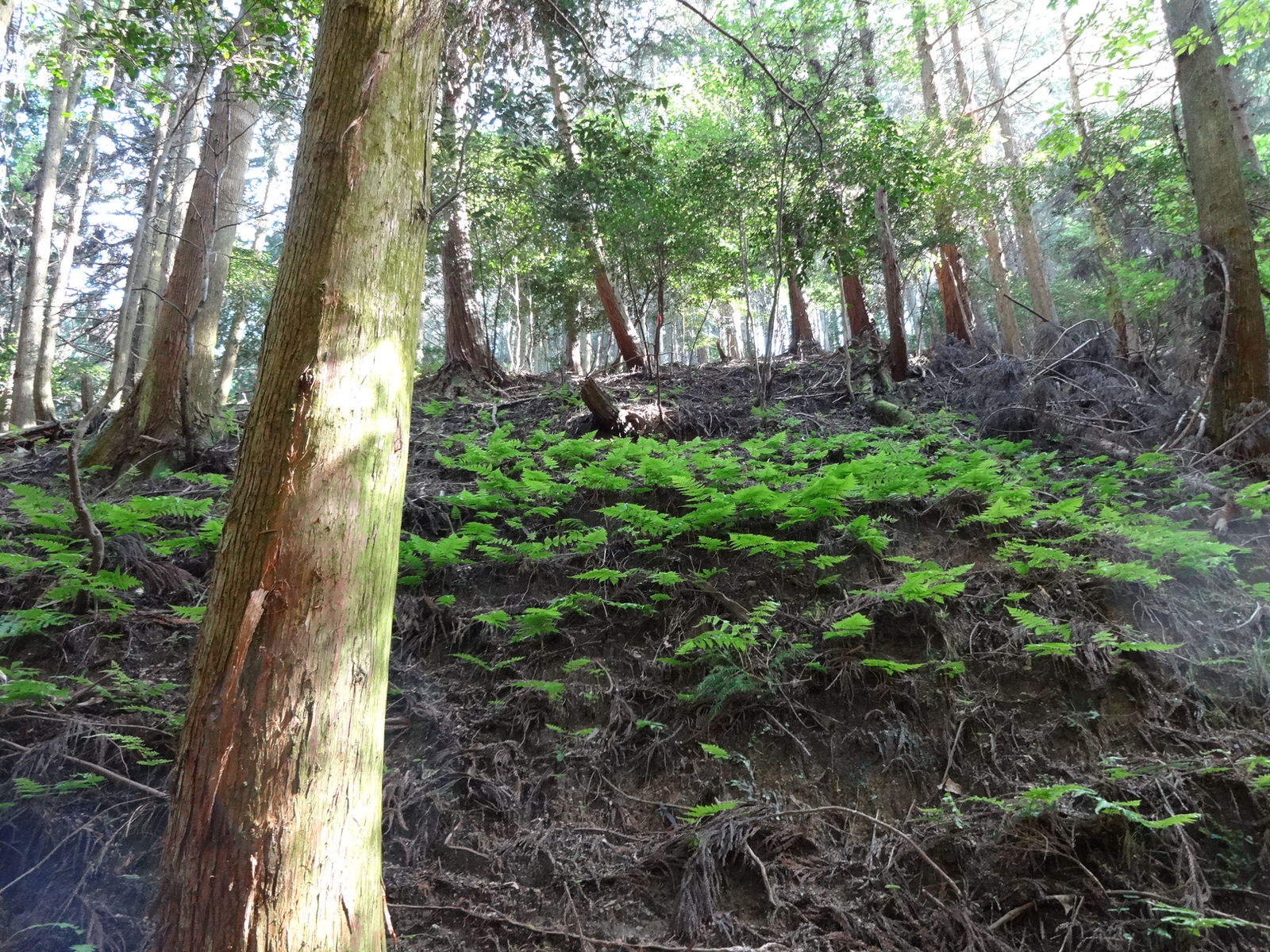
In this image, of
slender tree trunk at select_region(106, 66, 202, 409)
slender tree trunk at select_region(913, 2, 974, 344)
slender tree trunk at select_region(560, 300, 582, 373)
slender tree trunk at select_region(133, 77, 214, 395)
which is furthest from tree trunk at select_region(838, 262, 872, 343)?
slender tree trunk at select_region(133, 77, 214, 395)

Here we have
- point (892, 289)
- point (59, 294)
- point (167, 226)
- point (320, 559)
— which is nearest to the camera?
point (320, 559)

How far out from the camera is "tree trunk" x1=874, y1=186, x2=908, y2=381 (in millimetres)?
9133

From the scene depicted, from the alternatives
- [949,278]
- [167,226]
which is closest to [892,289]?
[949,278]

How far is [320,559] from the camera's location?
2.10 metres

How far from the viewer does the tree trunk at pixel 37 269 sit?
11031 mm

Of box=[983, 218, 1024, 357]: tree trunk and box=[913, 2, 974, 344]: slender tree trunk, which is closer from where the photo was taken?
box=[913, 2, 974, 344]: slender tree trunk

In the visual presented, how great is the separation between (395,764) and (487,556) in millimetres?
1777

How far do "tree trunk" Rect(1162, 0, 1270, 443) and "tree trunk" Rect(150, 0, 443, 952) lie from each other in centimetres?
723

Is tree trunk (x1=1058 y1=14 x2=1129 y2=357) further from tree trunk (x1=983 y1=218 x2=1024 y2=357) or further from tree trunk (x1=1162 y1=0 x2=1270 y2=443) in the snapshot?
tree trunk (x1=1162 y1=0 x2=1270 y2=443)

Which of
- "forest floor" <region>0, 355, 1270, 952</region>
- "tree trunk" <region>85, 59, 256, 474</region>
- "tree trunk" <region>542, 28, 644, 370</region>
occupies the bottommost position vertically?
"forest floor" <region>0, 355, 1270, 952</region>

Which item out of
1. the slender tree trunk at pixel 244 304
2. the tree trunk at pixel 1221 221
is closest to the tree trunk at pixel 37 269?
the slender tree trunk at pixel 244 304

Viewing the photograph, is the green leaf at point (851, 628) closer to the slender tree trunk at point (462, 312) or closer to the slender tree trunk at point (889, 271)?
the slender tree trunk at point (889, 271)

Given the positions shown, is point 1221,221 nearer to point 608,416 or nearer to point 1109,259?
point 608,416

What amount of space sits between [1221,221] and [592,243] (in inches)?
284
